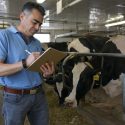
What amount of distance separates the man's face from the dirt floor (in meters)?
2.35

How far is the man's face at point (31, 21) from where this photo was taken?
2.08 meters

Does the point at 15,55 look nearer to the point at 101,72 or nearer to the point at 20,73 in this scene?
the point at 20,73

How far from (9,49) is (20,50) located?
0.28 feet

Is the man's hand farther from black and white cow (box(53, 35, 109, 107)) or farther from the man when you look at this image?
black and white cow (box(53, 35, 109, 107))

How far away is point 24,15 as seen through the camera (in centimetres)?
211

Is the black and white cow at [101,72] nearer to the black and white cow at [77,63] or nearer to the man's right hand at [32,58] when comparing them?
the black and white cow at [77,63]

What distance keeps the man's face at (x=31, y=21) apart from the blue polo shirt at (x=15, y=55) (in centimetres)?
9

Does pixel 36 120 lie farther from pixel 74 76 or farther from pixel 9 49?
pixel 74 76

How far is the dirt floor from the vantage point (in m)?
4.18

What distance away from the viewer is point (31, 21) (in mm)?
2074

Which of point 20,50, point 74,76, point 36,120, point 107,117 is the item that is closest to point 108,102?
point 107,117

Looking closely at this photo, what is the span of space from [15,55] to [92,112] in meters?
2.84

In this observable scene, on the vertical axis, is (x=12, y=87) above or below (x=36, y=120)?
above

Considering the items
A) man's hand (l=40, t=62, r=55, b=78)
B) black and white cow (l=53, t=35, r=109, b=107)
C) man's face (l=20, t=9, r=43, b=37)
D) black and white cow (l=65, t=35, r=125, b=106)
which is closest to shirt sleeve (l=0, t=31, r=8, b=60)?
man's face (l=20, t=9, r=43, b=37)
